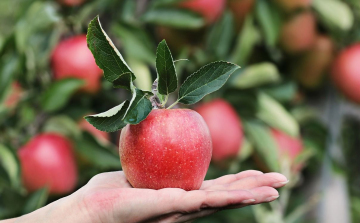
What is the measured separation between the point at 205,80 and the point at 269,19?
0.50 meters

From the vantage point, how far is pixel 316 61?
1057 millimetres

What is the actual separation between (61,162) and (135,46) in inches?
9.1

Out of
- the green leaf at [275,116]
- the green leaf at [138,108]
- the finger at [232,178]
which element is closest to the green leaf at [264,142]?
the green leaf at [275,116]

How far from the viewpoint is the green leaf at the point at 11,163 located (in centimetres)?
81

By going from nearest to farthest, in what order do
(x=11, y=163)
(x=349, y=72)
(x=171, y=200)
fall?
(x=171, y=200) → (x=11, y=163) → (x=349, y=72)

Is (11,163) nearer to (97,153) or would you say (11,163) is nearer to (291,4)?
(97,153)

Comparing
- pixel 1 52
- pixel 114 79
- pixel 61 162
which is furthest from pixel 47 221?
pixel 1 52

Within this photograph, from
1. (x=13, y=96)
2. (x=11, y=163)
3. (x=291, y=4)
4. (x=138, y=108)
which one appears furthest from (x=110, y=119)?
(x=291, y=4)

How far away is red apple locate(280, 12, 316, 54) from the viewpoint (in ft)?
3.31

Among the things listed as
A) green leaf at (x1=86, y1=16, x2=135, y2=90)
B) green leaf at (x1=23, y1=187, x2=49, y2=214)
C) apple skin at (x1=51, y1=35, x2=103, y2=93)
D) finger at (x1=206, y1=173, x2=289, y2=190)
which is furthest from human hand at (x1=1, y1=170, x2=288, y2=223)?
apple skin at (x1=51, y1=35, x2=103, y2=93)

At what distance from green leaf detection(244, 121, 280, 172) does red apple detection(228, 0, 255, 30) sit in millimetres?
196

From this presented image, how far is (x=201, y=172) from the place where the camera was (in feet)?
1.78

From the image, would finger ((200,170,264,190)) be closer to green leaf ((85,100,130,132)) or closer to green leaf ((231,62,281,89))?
green leaf ((85,100,130,132))

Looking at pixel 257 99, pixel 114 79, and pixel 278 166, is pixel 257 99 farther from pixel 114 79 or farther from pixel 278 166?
pixel 114 79
